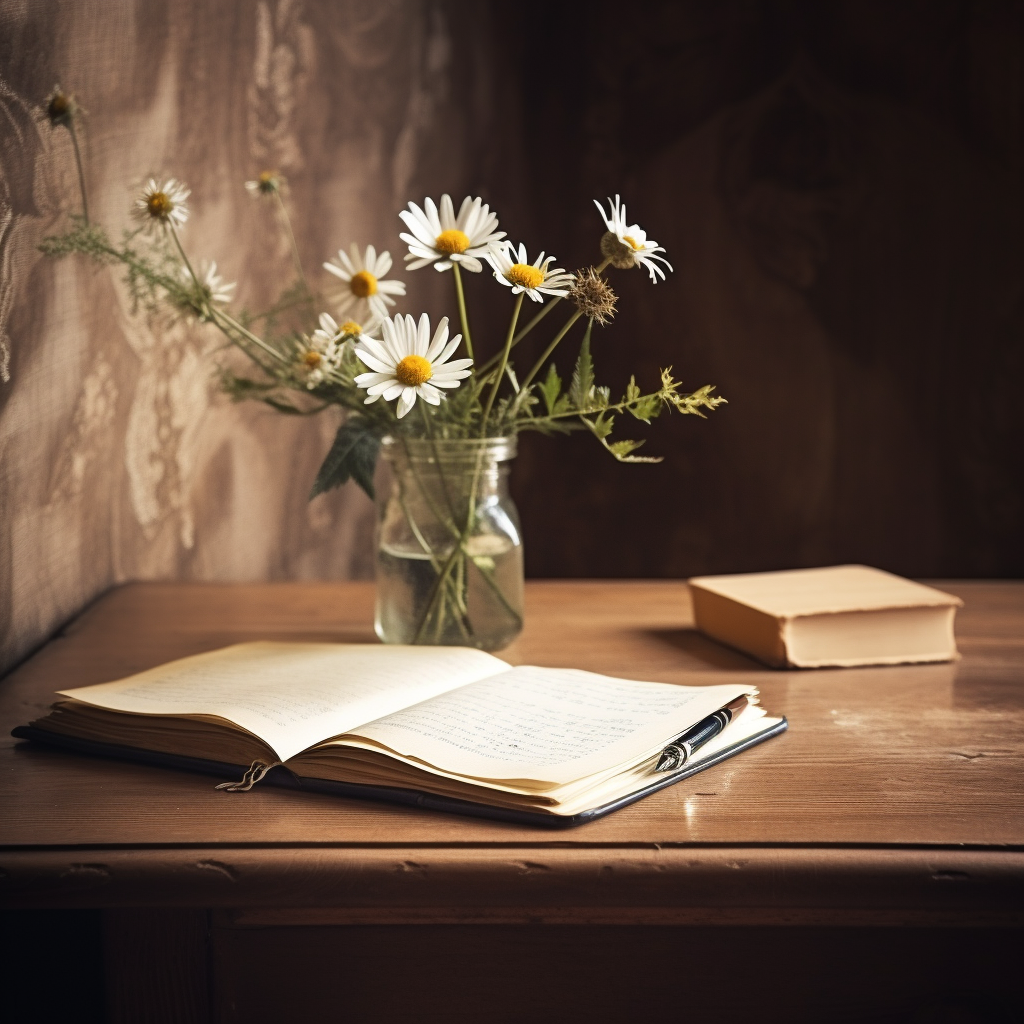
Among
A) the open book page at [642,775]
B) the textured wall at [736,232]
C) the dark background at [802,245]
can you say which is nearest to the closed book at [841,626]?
the open book page at [642,775]

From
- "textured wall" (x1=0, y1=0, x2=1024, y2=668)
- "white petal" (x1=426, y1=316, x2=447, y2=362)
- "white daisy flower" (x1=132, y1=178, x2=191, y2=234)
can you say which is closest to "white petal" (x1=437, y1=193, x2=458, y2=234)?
"white petal" (x1=426, y1=316, x2=447, y2=362)

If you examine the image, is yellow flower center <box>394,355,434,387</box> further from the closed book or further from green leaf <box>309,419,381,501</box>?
the closed book

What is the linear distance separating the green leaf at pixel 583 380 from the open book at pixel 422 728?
0.70ft

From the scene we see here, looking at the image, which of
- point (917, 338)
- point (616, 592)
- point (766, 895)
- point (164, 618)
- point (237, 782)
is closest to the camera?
point (766, 895)

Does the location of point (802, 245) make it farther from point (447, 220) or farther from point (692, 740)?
point (692, 740)

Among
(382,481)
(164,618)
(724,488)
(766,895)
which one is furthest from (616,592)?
(724,488)

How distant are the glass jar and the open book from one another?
0.10m

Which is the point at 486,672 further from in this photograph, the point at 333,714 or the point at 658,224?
the point at 658,224

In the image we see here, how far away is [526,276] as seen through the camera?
82 centimetres

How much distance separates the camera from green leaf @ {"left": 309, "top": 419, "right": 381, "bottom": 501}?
93 centimetres

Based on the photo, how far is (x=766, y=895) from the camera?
0.59 meters

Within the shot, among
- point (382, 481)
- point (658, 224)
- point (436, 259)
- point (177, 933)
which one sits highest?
point (658, 224)

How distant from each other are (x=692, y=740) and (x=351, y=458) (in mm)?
393

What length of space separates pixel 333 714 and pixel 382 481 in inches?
13.3
